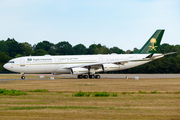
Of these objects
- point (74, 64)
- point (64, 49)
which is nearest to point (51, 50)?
point (64, 49)

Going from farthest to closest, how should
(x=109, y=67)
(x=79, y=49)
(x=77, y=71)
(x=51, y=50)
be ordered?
1. (x=79, y=49)
2. (x=51, y=50)
3. (x=109, y=67)
4. (x=77, y=71)

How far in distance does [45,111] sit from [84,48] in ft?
544

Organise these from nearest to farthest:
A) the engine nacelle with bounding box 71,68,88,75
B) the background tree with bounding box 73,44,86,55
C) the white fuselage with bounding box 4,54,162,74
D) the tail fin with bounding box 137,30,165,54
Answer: the engine nacelle with bounding box 71,68,88,75, the white fuselage with bounding box 4,54,162,74, the tail fin with bounding box 137,30,165,54, the background tree with bounding box 73,44,86,55

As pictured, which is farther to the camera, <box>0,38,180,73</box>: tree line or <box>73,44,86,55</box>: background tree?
<box>73,44,86,55</box>: background tree

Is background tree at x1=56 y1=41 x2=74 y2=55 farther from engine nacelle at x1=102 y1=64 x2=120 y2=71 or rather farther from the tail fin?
engine nacelle at x1=102 y1=64 x2=120 y2=71

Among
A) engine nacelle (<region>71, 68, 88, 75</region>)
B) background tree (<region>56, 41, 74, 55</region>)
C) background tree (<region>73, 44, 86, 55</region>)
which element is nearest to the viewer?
engine nacelle (<region>71, 68, 88, 75</region>)

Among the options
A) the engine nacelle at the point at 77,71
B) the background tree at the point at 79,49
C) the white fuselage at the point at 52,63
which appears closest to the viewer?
the engine nacelle at the point at 77,71

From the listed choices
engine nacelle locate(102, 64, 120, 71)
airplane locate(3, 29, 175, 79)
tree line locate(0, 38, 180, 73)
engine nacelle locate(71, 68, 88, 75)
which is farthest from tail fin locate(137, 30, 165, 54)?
tree line locate(0, 38, 180, 73)

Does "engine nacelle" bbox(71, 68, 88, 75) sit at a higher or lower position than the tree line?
lower

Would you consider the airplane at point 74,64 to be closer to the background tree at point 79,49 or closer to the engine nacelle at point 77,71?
the engine nacelle at point 77,71

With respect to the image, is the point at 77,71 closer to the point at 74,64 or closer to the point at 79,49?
the point at 74,64

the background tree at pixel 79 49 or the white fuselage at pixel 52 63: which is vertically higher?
the background tree at pixel 79 49

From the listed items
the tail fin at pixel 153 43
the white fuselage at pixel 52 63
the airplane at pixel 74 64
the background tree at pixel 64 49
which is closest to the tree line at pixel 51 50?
the background tree at pixel 64 49

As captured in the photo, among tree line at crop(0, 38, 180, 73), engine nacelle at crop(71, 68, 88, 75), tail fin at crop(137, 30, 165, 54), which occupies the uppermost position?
tree line at crop(0, 38, 180, 73)
